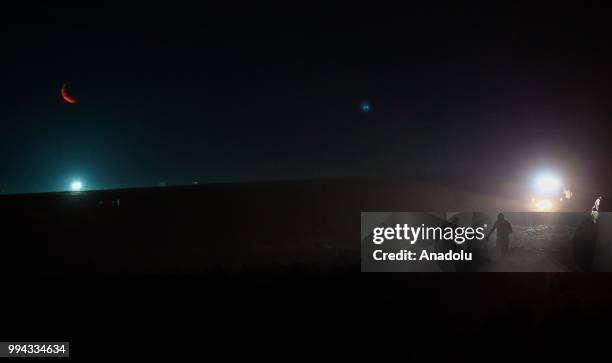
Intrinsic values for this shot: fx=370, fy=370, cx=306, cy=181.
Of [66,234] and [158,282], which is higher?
[66,234]

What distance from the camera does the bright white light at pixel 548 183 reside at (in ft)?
103

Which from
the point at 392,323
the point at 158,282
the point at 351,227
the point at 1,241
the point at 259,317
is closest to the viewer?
the point at 392,323

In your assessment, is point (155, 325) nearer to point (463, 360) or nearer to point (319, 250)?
point (463, 360)

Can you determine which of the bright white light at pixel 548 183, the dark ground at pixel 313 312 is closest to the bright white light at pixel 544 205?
the bright white light at pixel 548 183

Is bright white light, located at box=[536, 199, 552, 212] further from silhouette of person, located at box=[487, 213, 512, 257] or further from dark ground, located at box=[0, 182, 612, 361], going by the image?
dark ground, located at box=[0, 182, 612, 361]

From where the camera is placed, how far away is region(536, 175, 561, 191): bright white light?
31.3 m

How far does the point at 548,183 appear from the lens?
32.1m

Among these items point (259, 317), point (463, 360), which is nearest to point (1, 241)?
point (259, 317)

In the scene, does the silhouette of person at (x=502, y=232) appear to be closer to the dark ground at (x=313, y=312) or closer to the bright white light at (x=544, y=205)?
the dark ground at (x=313, y=312)

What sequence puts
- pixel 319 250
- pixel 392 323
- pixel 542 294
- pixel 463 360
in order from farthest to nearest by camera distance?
pixel 319 250 < pixel 542 294 < pixel 392 323 < pixel 463 360

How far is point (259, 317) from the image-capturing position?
323 inches

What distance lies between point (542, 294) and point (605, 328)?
2.20 m

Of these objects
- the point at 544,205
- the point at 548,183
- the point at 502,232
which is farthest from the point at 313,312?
the point at 548,183

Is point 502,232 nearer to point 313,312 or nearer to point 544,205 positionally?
point 313,312
